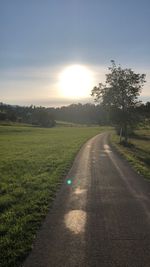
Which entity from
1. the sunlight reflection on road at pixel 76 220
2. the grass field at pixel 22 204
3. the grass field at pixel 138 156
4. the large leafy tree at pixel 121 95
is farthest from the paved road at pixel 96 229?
the large leafy tree at pixel 121 95

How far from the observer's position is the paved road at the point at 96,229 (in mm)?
5531

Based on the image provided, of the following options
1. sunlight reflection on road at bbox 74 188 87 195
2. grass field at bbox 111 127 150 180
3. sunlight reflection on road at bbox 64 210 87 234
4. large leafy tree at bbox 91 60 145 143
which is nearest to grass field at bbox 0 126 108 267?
sunlight reflection on road at bbox 64 210 87 234

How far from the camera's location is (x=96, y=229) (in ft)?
23.2

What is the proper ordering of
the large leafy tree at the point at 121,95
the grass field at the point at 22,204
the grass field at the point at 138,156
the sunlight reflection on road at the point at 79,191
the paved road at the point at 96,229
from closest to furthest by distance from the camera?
the paved road at the point at 96,229, the grass field at the point at 22,204, the sunlight reflection on road at the point at 79,191, the grass field at the point at 138,156, the large leafy tree at the point at 121,95

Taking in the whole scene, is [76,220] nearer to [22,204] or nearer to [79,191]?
[22,204]

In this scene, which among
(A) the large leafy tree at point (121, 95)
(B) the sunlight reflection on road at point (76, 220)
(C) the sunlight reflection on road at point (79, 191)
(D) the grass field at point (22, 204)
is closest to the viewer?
(D) the grass field at point (22, 204)

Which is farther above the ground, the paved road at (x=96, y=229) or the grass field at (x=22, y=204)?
the paved road at (x=96, y=229)

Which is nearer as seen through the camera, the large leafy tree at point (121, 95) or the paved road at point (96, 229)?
the paved road at point (96, 229)

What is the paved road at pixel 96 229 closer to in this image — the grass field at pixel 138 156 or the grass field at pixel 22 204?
the grass field at pixel 22 204

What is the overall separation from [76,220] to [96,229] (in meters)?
0.90

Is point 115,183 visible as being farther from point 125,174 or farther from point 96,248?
point 96,248

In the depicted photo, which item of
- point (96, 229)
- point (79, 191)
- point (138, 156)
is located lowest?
point (138, 156)

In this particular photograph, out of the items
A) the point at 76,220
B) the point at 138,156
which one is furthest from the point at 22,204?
the point at 138,156

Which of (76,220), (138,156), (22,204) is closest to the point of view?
(76,220)
